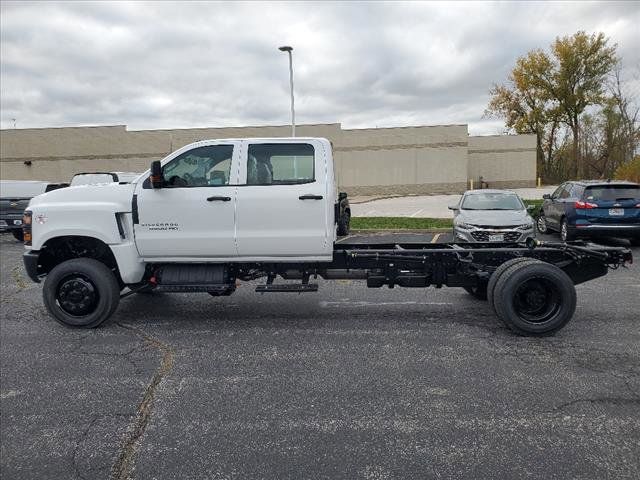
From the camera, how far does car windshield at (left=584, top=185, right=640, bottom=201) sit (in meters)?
11.2

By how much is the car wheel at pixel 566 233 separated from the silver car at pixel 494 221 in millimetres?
1223

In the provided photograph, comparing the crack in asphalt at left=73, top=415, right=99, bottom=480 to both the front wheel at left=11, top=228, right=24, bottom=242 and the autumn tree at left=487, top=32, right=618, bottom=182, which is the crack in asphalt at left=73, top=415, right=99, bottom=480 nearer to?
the front wheel at left=11, top=228, right=24, bottom=242

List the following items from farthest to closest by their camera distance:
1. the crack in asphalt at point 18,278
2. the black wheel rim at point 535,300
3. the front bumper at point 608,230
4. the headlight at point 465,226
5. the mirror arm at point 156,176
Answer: the front bumper at point 608,230 → the headlight at point 465,226 → the crack in asphalt at point 18,278 → the mirror arm at point 156,176 → the black wheel rim at point 535,300

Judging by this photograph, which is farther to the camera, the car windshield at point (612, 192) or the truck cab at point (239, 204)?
the car windshield at point (612, 192)

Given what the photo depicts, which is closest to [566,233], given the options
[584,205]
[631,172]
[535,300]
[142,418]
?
[584,205]

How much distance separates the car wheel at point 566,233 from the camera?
38.6 ft

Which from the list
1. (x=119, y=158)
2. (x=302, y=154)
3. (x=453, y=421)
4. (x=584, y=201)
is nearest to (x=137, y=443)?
(x=453, y=421)

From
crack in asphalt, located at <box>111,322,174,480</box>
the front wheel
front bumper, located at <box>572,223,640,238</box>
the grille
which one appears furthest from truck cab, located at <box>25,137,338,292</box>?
the front wheel

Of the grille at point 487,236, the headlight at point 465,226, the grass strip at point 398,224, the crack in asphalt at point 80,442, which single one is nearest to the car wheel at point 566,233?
the grille at point 487,236

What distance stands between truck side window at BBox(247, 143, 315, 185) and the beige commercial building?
1191 inches

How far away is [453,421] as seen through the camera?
3.61m

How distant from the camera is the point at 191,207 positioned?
5855mm

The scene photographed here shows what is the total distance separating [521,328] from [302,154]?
10.5ft

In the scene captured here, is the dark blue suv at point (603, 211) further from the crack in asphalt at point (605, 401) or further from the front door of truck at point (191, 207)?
the front door of truck at point (191, 207)
